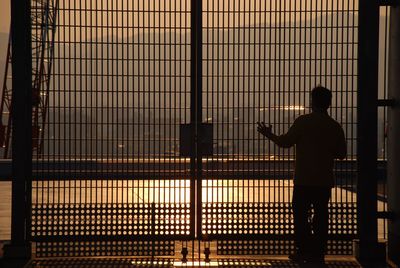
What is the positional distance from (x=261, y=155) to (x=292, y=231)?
89 centimetres

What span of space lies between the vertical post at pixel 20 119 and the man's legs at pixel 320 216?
283 centimetres

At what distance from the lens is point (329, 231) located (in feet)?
35.1

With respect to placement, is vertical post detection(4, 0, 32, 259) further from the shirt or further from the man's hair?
the man's hair

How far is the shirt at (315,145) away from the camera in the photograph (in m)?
9.64

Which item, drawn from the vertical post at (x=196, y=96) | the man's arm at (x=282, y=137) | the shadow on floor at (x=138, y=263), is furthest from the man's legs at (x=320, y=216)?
the vertical post at (x=196, y=96)

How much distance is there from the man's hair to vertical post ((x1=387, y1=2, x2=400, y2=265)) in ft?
2.39

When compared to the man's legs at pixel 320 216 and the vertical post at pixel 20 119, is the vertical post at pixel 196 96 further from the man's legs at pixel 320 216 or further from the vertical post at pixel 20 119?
the vertical post at pixel 20 119

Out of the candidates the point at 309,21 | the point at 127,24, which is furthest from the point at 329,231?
the point at 127,24

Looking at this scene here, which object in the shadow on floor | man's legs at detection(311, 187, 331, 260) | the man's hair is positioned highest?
the man's hair

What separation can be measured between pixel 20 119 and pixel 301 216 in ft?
9.50

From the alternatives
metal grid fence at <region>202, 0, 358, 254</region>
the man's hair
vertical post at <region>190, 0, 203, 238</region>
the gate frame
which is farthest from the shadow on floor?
the man's hair

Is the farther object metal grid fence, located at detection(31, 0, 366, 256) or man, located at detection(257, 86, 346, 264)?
metal grid fence, located at detection(31, 0, 366, 256)

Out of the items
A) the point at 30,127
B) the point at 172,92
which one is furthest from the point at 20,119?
the point at 172,92

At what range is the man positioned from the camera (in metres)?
9.65
